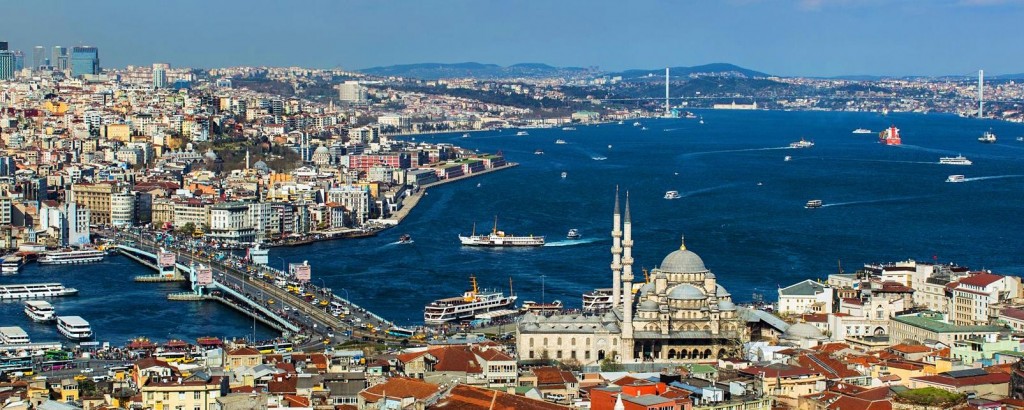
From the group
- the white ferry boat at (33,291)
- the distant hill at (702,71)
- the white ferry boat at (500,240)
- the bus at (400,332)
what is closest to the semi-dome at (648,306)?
the bus at (400,332)

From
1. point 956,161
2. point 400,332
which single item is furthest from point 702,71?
point 400,332

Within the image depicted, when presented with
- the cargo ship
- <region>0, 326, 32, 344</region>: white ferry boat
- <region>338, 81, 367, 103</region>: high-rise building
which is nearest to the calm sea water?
<region>0, 326, 32, 344</region>: white ferry boat

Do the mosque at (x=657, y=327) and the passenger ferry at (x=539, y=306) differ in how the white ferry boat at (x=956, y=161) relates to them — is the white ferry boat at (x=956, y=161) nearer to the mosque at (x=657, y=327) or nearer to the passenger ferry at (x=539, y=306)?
the passenger ferry at (x=539, y=306)

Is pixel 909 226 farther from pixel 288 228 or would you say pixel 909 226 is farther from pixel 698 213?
pixel 288 228

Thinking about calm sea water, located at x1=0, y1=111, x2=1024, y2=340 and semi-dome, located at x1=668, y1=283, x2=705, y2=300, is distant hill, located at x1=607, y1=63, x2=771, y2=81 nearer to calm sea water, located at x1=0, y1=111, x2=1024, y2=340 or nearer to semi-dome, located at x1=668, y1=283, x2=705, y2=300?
calm sea water, located at x1=0, y1=111, x2=1024, y2=340

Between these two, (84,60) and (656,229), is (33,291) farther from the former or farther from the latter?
(84,60)

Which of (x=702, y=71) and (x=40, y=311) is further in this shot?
(x=702, y=71)
